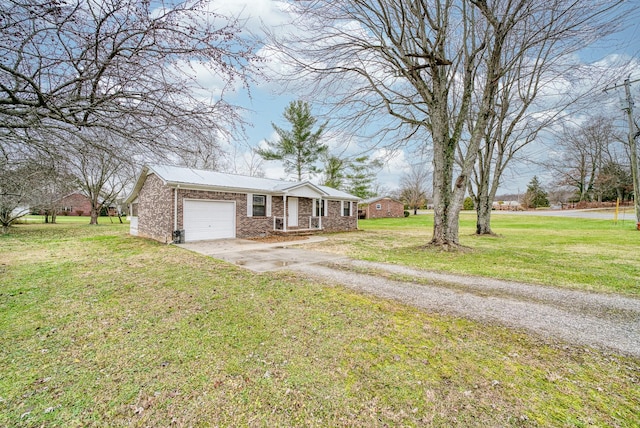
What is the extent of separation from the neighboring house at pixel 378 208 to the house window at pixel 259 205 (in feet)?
78.9

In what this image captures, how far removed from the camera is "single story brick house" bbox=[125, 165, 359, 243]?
11461 mm

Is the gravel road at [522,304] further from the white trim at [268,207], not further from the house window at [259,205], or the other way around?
the white trim at [268,207]

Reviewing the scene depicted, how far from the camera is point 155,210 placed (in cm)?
1275

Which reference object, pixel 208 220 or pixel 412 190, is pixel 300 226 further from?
pixel 412 190

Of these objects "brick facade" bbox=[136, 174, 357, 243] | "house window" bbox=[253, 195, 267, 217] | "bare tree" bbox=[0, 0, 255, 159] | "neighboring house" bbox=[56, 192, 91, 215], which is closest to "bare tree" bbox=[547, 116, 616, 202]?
"brick facade" bbox=[136, 174, 357, 243]

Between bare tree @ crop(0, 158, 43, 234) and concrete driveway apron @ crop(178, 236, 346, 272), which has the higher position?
bare tree @ crop(0, 158, 43, 234)

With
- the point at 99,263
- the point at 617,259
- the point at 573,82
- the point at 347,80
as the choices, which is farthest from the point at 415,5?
the point at 99,263

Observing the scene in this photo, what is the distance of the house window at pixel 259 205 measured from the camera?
14250 millimetres

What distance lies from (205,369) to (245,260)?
17.7 feet

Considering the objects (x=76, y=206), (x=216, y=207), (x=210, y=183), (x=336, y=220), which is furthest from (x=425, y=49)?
(x=76, y=206)

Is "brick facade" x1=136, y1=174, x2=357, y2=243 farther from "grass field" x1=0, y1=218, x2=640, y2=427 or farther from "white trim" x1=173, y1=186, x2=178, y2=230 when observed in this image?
"grass field" x1=0, y1=218, x2=640, y2=427

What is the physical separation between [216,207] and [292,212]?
489cm

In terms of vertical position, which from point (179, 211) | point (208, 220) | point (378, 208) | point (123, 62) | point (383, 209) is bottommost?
point (208, 220)

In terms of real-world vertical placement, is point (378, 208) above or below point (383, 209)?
above
